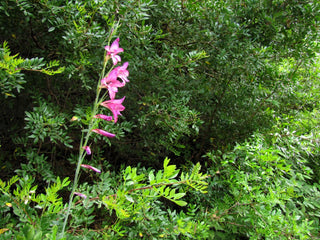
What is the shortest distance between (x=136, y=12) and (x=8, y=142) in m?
1.38

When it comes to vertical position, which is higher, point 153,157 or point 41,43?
point 41,43

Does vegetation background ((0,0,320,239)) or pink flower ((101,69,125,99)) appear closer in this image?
pink flower ((101,69,125,99))

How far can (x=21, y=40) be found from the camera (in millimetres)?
1811

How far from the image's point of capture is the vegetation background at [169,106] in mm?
1460

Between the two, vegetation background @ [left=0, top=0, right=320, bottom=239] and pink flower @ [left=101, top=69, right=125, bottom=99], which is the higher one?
pink flower @ [left=101, top=69, right=125, bottom=99]

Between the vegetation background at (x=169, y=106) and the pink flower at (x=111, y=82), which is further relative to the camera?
the vegetation background at (x=169, y=106)

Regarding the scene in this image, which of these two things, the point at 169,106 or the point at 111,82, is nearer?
the point at 111,82

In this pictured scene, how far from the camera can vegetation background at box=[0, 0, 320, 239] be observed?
4.79 feet

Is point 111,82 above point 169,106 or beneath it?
above

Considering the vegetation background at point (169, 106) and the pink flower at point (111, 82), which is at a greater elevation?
the pink flower at point (111, 82)

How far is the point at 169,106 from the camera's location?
1.81 meters

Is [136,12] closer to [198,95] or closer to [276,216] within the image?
[198,95]

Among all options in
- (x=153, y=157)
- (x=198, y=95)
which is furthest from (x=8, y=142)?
(x=198, y=95)

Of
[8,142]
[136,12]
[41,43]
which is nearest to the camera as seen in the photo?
[136,12]
